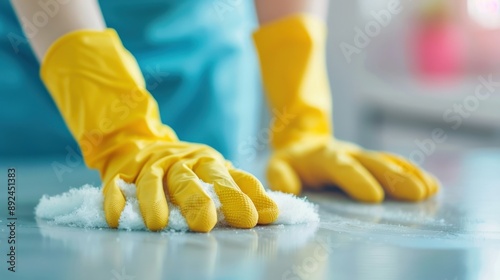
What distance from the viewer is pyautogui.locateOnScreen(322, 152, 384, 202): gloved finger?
1209 mm

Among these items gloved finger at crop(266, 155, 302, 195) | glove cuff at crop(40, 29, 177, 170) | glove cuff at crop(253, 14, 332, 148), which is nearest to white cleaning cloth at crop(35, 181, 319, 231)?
glove cuff at crop(40, 29, 177, 170)

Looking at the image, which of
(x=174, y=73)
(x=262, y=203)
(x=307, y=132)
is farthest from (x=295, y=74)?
(x=262, y=203)

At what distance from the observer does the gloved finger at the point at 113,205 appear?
896 mm

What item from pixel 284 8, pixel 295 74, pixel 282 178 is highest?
pixel 284 8

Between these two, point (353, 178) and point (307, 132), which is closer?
point (353, 178)

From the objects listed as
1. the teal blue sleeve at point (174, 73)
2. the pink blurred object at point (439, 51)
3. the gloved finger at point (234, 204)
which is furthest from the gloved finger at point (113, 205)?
the pink blurred object at point (439, 51)

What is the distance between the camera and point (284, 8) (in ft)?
5.10

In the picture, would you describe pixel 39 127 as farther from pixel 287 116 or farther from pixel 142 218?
pixel 142 218

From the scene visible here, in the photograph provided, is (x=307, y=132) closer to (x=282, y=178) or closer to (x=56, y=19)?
(x=282, y=178)

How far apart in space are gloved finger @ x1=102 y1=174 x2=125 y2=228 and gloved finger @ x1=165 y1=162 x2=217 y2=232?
0.22 ft

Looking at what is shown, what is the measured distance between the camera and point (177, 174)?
95 centimetres

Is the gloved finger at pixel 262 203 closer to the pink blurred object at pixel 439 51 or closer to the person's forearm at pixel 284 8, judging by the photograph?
the person's forearm at pixel 284 8

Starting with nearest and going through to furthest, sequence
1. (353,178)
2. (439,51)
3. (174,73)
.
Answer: (353,178) < (174,73) < (439,51)

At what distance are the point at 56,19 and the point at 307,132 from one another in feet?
1.95
